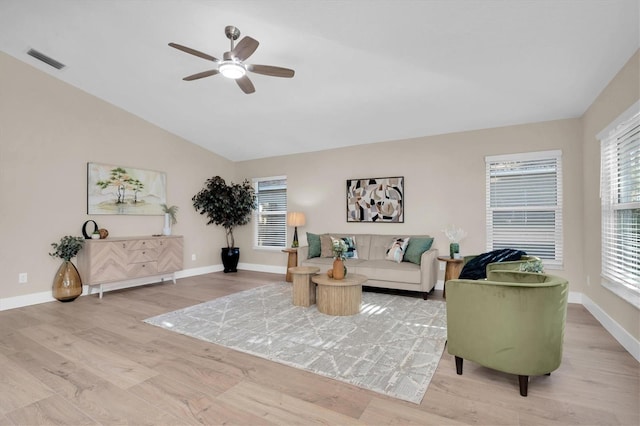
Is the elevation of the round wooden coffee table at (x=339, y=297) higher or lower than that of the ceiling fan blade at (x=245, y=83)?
lower

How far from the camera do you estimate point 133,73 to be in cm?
427

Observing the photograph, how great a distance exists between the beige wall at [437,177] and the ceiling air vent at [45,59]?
12.4ft

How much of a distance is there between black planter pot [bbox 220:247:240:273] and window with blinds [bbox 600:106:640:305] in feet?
19.7

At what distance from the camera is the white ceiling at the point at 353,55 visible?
2650 mm

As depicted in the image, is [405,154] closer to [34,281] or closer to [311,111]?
[311,111]

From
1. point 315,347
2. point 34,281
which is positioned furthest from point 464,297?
point 34,281

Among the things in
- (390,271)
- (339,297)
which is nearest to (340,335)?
(339,297)

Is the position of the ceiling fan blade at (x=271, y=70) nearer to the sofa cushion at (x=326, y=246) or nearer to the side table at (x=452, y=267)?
the sofa cushion at (x=326, y=246)

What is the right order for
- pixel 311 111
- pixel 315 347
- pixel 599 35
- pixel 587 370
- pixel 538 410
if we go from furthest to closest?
pixel 311 111, pixel 315 347, pixel 599 35, pixel 587 370, pixel 538 410

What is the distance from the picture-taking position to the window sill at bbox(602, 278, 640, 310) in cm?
265

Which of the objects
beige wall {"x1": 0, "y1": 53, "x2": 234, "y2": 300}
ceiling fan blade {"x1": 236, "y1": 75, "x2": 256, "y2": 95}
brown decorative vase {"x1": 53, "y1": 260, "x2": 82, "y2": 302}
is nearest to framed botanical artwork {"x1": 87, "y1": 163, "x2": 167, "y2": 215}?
beige wall {"x1": 0, "y1": 53, "x2": 234, "y2": 300}

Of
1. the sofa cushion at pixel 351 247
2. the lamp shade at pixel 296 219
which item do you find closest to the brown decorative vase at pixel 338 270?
the sofa cushion at pixel 351 247

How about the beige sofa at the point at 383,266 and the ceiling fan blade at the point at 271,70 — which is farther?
the beige sofa at the point at 383,266

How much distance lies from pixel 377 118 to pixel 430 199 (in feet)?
5.29
